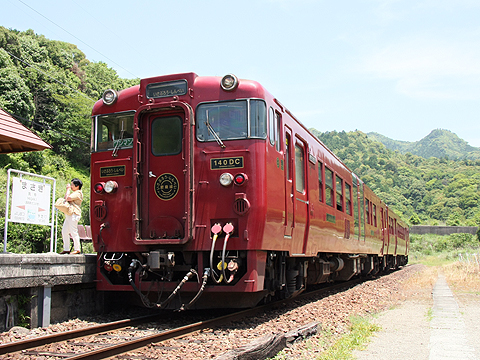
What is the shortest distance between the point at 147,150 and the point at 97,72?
52.4 metres

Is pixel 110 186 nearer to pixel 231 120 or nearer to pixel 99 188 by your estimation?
pixel 99 188

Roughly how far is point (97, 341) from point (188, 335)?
3.46 ft

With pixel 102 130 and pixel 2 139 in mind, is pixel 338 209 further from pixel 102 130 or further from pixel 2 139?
pixel 2 139

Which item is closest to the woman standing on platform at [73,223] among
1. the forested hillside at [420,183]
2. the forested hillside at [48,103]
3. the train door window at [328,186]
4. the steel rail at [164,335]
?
the steel rail at [164,335]

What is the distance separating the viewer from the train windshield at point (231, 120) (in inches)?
267

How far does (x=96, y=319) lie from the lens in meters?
6.98

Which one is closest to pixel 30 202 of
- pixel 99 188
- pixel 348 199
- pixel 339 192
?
pixel 99 188

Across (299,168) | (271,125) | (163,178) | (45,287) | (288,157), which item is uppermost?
(271,125)

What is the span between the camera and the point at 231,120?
691 centimetres

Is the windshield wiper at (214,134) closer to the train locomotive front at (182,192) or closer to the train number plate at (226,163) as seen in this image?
the train locomotive front at (182,192)

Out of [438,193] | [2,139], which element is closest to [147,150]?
[2,139]

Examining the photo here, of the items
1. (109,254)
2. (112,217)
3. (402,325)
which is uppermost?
(112,217)

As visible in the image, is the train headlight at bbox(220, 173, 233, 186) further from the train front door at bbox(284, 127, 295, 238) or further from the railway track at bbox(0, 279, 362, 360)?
the railway track at bbox(0, 279, 362, 360)

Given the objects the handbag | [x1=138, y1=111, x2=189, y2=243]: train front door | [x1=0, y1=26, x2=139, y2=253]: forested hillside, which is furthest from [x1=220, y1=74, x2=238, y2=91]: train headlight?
[x1=0, y1=26, x2=139, y2=253]: forested hillside
